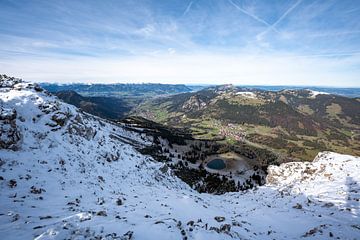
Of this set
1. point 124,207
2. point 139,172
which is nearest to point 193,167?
point 139,172

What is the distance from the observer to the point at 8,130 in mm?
24125

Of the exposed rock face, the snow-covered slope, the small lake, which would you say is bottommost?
the small lake

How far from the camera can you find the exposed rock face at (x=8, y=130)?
22.9m

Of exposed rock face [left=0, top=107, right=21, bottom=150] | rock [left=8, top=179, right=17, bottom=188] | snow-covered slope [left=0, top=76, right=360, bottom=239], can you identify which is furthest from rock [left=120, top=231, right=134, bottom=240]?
exposed rock face [left=0, top=107, right=21, bottom=150]

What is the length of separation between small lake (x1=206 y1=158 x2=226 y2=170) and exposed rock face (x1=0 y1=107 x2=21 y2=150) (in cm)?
13554

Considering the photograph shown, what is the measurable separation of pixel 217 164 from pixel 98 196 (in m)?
142

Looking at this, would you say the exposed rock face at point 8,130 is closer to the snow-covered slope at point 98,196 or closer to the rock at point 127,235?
the snow-covered slope at point 98,196

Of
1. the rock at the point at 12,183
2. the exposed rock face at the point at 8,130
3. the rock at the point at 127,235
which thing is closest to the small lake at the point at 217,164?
the exposed rock face at the point at 8,130

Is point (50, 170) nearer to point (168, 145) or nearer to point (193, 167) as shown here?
point (193, 167)

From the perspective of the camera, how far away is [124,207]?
64.3 ft

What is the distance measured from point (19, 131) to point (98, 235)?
21117 mm

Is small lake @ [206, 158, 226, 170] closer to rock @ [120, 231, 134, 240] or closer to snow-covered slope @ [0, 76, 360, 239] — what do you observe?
snow-covered slope @ [0, 76, 360, 239]

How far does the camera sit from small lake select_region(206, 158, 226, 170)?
150375 mm

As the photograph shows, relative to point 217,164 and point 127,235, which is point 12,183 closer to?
point 127,235
